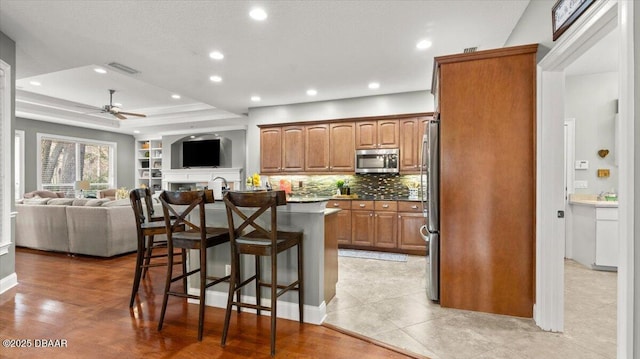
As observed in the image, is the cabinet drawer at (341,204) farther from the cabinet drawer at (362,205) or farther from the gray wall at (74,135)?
the gray wall at (74,135)

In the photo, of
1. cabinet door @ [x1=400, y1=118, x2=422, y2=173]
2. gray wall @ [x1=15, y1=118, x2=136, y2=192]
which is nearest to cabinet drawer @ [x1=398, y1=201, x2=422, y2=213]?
cabinet door @ [x1=400, y1=118, x2=422, y2=173]

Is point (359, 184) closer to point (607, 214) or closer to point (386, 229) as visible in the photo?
point (386, 229)

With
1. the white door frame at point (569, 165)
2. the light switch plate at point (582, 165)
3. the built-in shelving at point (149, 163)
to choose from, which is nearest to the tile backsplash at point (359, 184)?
the white door frame at point (569, 165)

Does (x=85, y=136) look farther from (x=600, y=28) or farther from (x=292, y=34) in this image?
(x=600, y=28)

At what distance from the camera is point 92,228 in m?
4.60

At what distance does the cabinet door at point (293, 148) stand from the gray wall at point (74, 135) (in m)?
6.53

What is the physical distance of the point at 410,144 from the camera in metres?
5.21

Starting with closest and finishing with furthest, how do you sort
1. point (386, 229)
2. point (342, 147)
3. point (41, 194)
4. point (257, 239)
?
1. point (257, 239)
2. point (386, 229)
3. point (342, 147)
4. point (41, 194)

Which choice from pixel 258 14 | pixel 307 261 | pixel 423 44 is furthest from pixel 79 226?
pixel 423 44

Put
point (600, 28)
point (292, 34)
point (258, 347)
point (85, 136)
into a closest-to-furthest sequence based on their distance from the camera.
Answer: point (600, 28) < point (258, 347) < point (292, 34) < point (85, 136)

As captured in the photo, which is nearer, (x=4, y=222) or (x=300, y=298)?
(x=300, y=298)

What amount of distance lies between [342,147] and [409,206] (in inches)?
65.2

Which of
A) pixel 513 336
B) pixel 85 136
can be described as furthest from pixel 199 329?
pixel 85 136

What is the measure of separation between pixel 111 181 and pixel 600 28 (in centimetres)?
1126
